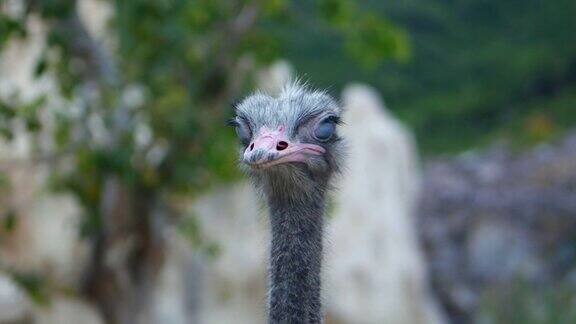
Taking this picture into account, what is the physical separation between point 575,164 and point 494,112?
1059 mm

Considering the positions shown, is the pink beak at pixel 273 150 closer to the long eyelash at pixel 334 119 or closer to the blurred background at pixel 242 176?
the long eyelash at pixel 334 119

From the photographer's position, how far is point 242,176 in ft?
24.8

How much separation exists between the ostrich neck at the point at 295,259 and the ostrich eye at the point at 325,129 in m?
0.14

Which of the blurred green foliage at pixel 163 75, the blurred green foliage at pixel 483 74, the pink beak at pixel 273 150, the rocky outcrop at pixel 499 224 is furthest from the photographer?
the blurred green foliage at pixel 483 74

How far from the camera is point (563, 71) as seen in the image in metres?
13.6

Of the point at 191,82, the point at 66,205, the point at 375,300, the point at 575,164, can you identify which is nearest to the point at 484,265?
the point at 575,164

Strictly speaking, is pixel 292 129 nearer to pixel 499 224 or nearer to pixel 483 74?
pixel 499 224

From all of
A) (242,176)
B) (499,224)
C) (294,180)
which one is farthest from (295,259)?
(499,224)

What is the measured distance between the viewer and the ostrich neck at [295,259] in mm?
3338

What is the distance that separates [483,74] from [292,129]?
10.3 metres

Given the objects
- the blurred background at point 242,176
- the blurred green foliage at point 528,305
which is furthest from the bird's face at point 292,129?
the blurred green foliage at point 528,305

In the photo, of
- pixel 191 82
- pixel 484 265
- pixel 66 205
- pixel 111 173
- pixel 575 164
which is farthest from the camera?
pixel 575 164

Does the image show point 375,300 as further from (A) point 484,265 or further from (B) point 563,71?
(B) point 563,71

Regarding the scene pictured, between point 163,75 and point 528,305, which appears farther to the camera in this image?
point 528,305
